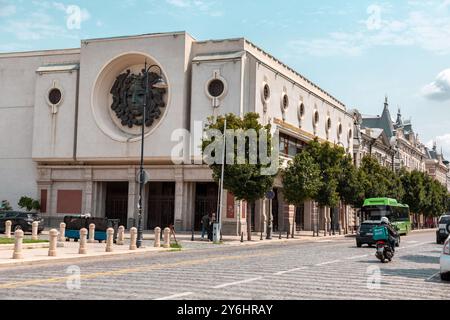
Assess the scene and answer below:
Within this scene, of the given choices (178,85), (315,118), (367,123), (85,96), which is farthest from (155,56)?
(367,123)

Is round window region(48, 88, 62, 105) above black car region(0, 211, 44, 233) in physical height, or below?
above

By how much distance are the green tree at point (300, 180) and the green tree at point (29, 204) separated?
22028 millimetres

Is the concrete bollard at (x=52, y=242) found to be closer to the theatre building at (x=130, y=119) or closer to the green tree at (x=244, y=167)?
the green tree at (x=244, y=167)

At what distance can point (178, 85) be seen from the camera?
4753cm

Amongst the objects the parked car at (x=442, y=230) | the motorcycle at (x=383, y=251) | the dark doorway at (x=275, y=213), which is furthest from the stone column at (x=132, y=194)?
Result: the motorcycle at (x=383, y=251)

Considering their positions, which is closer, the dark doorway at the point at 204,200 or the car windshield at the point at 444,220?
the car windshield at the point at 444,220

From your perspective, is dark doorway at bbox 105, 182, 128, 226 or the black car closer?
the black car

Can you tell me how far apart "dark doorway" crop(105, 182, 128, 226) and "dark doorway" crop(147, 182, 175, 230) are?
91.6 inches

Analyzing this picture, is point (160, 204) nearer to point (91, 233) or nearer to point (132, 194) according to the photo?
point (132, 194)

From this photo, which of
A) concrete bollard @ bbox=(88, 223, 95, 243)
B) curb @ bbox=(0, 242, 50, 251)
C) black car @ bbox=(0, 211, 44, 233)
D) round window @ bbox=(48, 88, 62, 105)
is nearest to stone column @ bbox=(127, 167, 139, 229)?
round window @ bbox=(48, 88, 62, 105)

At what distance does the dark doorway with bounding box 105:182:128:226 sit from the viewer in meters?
52.3

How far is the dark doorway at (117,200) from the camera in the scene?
52.3m

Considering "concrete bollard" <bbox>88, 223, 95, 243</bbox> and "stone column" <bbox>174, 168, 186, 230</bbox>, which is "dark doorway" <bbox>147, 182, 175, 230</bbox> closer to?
"stone column" <bbox>174, 168, 186, 230</bbox>

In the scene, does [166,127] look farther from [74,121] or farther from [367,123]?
[367,123]
